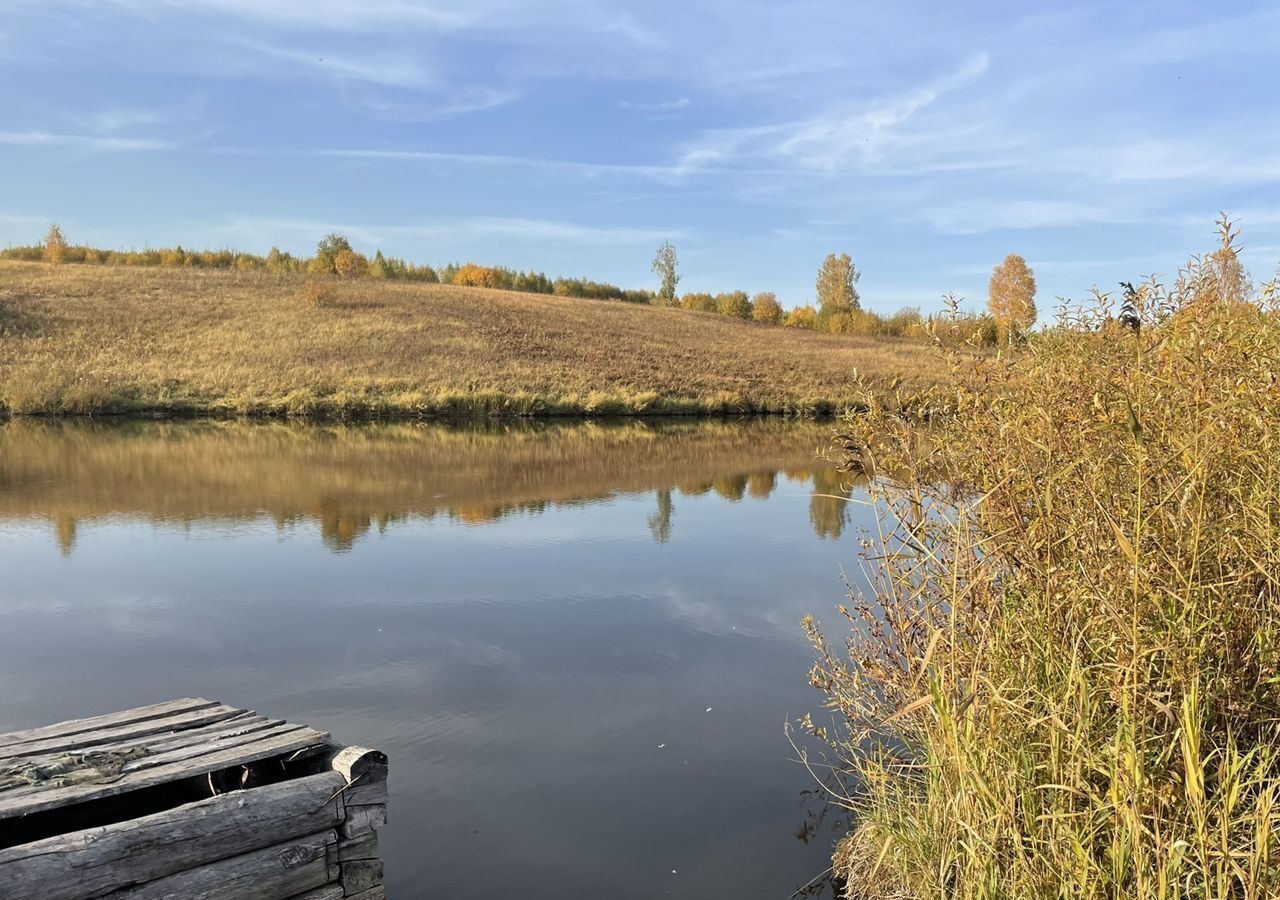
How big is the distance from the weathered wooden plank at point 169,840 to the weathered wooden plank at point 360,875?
7 cm

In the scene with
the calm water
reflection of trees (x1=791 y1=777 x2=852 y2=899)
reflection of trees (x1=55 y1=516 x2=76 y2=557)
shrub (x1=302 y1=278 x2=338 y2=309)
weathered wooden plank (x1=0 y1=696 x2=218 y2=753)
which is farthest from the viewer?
shrub (x1=302 y1=278 x2=338 y2=309)

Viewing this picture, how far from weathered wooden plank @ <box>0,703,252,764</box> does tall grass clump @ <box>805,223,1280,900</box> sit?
3.47 metres

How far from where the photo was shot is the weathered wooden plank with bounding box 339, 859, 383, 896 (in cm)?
410

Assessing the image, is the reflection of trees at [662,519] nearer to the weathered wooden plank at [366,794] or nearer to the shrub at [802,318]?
the weathered wooden plank at [366,794]

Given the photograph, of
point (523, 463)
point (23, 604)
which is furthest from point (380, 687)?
point (523, 463)

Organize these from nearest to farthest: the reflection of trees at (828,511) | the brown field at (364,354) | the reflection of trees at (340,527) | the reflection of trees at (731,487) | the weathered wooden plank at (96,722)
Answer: the weathered wooden plank at (96,722) → the reflection of trees at (340,527) → the reflection of trees at (828,511) → the reflection of trees at (731,487) → the brown field at (364,354)

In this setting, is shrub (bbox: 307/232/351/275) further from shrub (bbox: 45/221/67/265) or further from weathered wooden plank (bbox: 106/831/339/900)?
weathered wooden plank (bbox: 106/831/339/900)

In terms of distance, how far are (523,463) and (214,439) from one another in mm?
8945

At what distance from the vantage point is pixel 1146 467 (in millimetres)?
3295

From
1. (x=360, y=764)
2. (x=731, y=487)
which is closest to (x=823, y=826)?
(x=360, y=764)

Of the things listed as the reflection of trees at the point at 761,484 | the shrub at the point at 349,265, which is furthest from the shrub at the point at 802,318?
the reflection of trees at the point at 761,484

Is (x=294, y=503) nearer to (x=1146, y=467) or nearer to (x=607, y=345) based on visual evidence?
(x=1146, y=467)

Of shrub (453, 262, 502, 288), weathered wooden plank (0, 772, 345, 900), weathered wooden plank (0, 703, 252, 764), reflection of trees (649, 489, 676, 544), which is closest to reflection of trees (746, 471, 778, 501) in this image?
reflection of trees (649, 489, 676, 544)

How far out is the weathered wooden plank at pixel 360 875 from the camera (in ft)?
13.5
